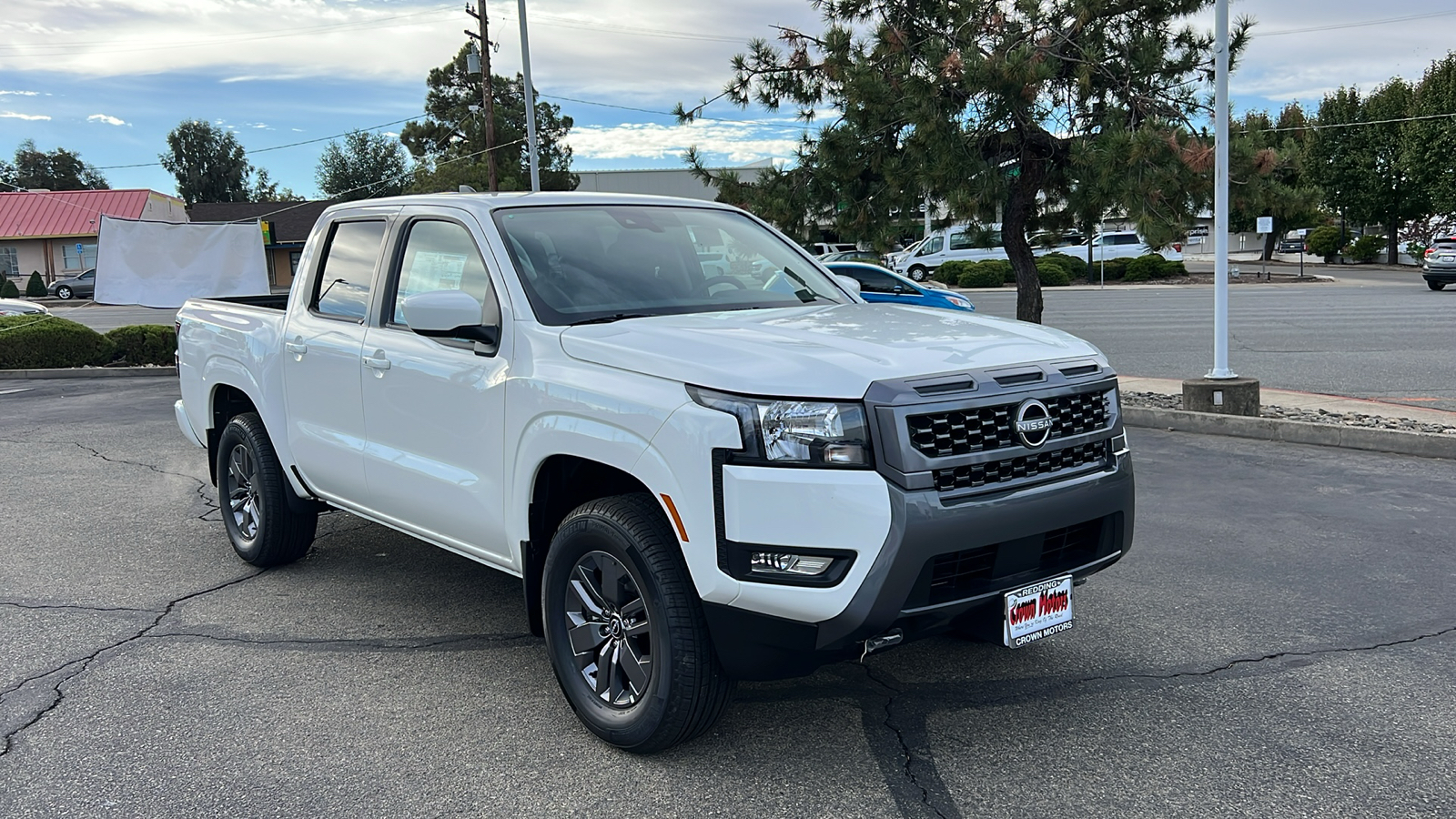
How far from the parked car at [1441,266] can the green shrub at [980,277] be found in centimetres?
1282

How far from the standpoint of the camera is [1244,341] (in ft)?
58.7

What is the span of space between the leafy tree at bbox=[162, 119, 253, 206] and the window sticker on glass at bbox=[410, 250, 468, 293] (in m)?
81.6

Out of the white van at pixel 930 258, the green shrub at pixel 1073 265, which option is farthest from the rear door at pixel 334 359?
the green shrub at pixel 1073 265

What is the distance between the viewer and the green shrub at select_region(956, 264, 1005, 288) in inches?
1522

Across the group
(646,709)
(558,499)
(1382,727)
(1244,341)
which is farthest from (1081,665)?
(1244,341)

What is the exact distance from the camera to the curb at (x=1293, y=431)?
8.49 m

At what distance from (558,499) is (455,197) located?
4.93 ft

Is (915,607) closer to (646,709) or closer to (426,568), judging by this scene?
(646,709)

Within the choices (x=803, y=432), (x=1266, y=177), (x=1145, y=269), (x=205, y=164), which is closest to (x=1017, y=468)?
(x=803, y=432)

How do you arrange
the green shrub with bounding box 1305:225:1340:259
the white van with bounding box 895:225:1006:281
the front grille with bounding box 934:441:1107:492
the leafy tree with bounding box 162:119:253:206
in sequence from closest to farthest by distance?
the front grille with bounding box 934:441:1107:492 < the white van with bounding box 895:225:1006:281 < the green shrub with bounding box 1305:225:1340:259 < the leafy tree with bounding box 162:119:253:206

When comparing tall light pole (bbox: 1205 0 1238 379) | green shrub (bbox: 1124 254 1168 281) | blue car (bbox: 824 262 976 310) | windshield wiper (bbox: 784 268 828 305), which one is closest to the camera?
windshield wiper (bbox: 784 268 828 305)

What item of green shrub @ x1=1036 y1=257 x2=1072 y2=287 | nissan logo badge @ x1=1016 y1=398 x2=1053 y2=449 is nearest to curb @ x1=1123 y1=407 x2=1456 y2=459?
nissan logo badge @ x1=1016 y1=398 x2=1053 y2=449

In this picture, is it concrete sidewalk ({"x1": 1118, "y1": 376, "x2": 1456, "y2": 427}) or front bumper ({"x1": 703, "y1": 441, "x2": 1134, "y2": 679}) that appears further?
concrete sidewalk ({"x1": 1118, "y1": 376, "x2": 1456, "y2": 427})

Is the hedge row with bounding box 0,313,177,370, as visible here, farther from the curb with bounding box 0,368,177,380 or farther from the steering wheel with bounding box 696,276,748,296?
the steering wheel with bounding box 696,276,748,296
